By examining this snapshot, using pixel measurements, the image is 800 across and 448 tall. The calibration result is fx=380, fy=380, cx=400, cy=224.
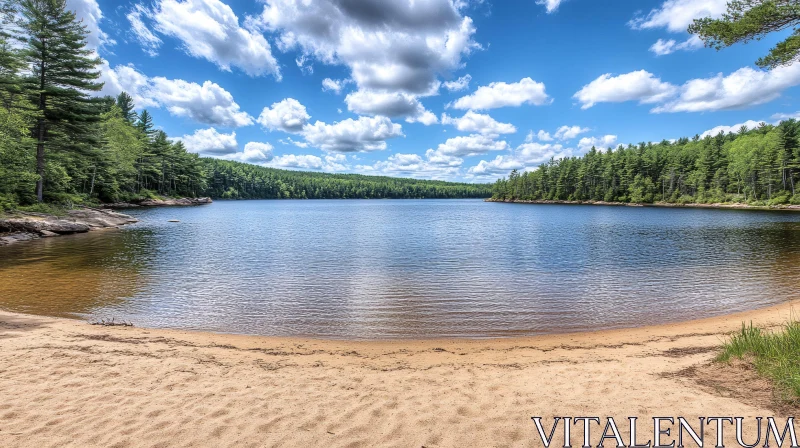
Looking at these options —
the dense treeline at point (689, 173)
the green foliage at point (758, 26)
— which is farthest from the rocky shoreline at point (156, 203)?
the dense treeline at point (689, 173)

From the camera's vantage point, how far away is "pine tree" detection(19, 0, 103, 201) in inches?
1276

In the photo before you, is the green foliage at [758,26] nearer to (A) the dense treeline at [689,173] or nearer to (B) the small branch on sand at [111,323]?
(B) the small branch on sand at [111,323]

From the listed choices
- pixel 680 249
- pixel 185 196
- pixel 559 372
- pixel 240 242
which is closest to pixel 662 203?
pixel 680 249

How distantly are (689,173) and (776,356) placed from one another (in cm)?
13009

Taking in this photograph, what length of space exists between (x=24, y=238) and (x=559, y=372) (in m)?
34.5

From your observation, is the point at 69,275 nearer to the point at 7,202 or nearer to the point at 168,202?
the point at 7,202

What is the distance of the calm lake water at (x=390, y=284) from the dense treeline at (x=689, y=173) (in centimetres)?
7894

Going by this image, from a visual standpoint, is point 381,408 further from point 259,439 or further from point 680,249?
point 680,249

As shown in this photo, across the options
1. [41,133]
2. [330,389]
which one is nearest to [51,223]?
[41,133]

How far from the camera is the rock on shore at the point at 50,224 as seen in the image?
25.7 meters

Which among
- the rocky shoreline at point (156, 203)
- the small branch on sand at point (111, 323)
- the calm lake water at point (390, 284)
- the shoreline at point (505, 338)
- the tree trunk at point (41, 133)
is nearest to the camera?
the shoreline at point (505, 338)

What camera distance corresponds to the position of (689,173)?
10919 centimetres

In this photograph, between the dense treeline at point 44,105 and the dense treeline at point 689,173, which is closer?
the dense treeline at point 44,105

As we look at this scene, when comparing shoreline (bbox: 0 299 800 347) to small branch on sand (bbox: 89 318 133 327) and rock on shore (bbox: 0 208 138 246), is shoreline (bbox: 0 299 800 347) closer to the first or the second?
small branch on sand (bbox: 89 318 133 327)
